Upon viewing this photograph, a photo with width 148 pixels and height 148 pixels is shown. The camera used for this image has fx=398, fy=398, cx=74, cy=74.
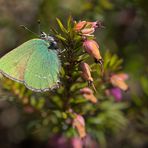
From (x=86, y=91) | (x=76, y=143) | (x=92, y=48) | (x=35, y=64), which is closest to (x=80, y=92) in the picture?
(x=86, y=91)

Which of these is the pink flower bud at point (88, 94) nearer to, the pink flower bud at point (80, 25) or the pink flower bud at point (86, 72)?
the pink flower bud at point (86, 72)

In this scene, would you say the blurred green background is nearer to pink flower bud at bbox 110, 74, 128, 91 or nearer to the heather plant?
the heather plant

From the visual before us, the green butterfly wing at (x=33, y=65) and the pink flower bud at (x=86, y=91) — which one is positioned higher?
the green butterfly wing at (x=33, y=65)

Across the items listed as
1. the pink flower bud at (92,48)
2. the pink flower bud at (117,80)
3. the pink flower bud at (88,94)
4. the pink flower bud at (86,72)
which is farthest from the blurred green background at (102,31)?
the pink flower bud at (92,48)

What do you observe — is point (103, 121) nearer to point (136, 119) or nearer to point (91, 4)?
point (136, 119)

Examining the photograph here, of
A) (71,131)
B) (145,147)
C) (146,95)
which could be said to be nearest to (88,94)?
(71,131)

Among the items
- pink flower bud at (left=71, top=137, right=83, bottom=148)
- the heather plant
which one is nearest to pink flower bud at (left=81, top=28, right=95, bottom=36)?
the heather plant

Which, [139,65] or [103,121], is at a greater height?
[103,121]

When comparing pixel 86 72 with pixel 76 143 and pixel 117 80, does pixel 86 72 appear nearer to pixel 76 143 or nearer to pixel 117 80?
pixel 117 80
